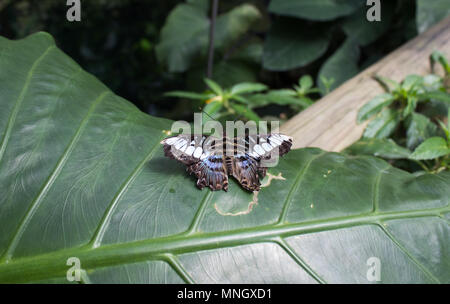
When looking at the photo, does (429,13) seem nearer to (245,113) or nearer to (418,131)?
(418,131)

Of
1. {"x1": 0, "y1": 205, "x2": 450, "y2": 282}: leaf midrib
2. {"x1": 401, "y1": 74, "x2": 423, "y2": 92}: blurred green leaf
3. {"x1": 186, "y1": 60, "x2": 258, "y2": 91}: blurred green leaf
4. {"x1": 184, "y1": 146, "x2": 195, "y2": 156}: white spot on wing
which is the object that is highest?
{"x1": 186, "y1": 60, "x2": 258, "y2": 91}: blurred green leaf

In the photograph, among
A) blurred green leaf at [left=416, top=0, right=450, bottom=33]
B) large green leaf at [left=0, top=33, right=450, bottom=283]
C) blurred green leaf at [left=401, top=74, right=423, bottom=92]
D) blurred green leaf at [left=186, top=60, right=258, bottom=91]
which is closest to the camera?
large green leaf at [left=0, top=33, right=450, bottom=283]

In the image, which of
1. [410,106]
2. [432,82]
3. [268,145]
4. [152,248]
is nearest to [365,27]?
[432,82]

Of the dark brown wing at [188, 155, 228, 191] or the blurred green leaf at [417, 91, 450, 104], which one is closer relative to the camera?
the dark brown wing at [188, 155, 228, 191]

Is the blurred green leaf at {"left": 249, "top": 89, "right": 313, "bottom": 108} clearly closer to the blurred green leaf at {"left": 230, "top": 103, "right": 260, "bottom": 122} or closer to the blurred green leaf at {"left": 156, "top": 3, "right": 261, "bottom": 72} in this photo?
the blurred green leaf at {"left": 230, "top": 103, "right": 260, "bottom": 122}

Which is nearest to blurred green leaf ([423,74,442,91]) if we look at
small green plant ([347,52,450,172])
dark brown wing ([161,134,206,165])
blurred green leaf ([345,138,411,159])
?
small green plant ([347,52,450,172])

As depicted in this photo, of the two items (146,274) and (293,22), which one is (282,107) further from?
(146,274)

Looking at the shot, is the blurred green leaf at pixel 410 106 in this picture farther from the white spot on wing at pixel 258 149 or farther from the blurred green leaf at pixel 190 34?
the blurred green leaf at pixel 190 34

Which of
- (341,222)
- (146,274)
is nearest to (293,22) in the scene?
(341,222)
